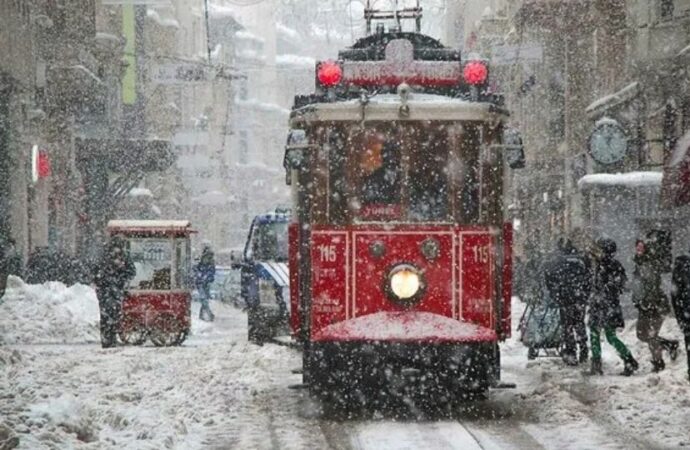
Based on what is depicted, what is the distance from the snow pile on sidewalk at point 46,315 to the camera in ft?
82.0

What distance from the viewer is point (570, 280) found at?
1819 cm

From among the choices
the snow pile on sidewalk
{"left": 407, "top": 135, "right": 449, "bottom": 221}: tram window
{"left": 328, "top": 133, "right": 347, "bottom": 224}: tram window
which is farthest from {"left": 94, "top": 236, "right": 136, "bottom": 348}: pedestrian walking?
{"left": 407, "top": 135, "right": 449, "bottom": 221}: tram window

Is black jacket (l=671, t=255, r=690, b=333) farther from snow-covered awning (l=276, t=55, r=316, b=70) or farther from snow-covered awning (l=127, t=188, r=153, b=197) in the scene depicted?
snow-covered awning (l=276, t=55, r=316, b=70)

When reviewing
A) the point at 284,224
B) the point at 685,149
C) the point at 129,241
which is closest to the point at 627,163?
the point at 284,224

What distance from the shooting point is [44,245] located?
129ft

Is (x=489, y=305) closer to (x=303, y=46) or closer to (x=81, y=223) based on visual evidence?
(x=81, y=223)

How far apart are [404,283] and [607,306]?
4588 millimetres

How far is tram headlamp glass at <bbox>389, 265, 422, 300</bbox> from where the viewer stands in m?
12.9

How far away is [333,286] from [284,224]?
36.0ft

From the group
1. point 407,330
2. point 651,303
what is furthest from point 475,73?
point 651,303

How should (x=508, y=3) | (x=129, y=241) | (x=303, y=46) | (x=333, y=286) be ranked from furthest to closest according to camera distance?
(x=303, y=46) → (x=508, y=3) → (x=129, y=241) → (x=333, y=286)

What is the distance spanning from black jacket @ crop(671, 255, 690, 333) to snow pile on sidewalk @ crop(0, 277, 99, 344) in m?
13.6

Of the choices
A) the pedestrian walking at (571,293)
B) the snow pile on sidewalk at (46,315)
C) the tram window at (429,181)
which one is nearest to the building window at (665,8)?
the pedestrian walking at (571,293)

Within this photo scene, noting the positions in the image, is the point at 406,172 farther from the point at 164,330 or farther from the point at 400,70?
the point at 164,330
